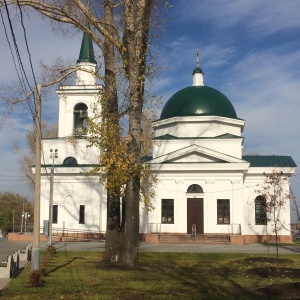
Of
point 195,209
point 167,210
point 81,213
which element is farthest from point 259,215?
point 81,213

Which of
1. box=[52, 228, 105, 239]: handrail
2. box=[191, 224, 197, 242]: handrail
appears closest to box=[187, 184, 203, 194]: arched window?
box=[191, 224, 197, 242]: handrail

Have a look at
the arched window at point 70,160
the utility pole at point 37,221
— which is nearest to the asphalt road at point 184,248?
the arched window at point 70,160

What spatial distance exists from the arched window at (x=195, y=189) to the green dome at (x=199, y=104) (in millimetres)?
5857

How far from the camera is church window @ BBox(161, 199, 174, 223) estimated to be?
120 feet

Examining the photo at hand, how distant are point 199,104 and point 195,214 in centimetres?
894

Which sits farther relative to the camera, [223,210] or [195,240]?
[223,210]

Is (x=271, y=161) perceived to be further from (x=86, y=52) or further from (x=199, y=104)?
(x=86, y=52)

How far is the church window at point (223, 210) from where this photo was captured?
35906mm

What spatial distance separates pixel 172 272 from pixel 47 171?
78.1 feet

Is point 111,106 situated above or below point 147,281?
above

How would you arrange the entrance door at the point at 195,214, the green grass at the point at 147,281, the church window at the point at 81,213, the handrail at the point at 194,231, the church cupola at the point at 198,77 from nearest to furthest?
the green grass at the point at 147,281, the handrail at the point at 194,231, the entrance door at the point at 195,214, the church window at the point at 81,213, the church cupola at the point at 198,77

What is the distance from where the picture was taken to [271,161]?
39.4 metres

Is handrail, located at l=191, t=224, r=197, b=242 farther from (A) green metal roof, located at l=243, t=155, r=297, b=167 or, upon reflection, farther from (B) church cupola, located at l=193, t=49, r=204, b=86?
(B) church cupola, located at l=193, t=49, r=204, b=86

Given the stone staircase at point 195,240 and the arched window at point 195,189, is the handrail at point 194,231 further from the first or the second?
the arched window at point 195,189
